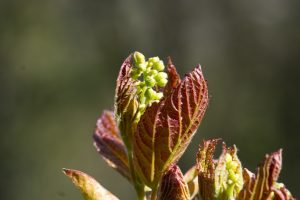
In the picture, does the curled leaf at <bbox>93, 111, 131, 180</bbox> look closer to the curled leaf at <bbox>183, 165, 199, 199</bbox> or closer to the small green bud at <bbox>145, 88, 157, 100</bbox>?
the curled leaf at <bbox>183, 165, 199, 199</bbox>

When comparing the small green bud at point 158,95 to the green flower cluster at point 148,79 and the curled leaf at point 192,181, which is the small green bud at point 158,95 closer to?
the green flower cluster at point 148,79

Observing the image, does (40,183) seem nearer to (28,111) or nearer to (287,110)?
(28,111)

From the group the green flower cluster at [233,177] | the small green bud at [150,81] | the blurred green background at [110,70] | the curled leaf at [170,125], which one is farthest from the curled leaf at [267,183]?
the blurred green background at [110,70]

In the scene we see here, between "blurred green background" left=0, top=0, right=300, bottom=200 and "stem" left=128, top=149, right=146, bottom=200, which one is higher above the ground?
"blurred green background" left=0, top=0, right=300, bottom=200

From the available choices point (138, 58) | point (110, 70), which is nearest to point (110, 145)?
point (138, 58)

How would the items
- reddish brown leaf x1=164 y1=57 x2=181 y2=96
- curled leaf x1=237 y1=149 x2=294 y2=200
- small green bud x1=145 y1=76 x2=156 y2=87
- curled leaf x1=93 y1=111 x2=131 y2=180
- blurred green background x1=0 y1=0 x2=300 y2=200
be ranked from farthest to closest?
blurred green background x1=0 y1=0 x2=300 y2=200 → curled leaf x1=93 y1=111 x2=131 y2=180 → reddish brown leaf x1=164 y1=57 x2=181 y2=96 → small green bud x1=145 y1=76 x2=156 y2=87 → curled leaf x1=237 y1=149 x2=294 y2=200

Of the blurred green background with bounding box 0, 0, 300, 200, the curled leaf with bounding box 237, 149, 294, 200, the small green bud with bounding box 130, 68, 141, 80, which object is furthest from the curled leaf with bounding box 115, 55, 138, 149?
the blurred green background with bounding box 0, 0, 300, 200
